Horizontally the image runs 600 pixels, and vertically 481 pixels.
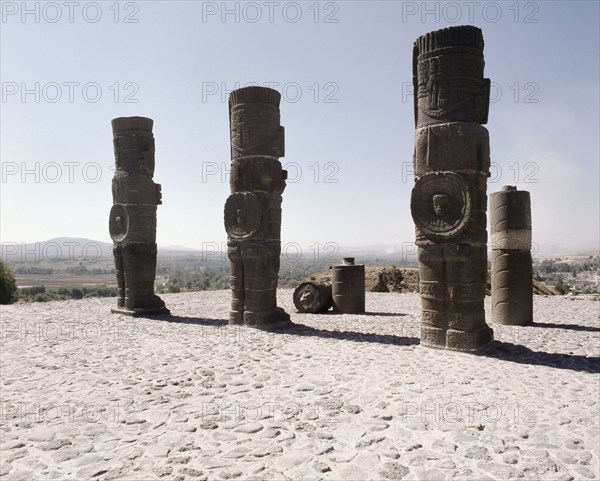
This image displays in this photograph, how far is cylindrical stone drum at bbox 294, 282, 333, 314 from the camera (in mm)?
12297

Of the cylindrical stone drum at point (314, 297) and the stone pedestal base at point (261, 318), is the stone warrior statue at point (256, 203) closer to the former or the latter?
the stone pedestal base at point (261, 318)

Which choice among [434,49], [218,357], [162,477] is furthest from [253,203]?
[162,477]

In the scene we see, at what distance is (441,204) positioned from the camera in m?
7.44

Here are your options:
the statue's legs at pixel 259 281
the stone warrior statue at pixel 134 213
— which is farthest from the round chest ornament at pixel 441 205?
the stone warrior statue at pixel 134 213

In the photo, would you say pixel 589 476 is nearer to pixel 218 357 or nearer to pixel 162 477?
pixel 162 477

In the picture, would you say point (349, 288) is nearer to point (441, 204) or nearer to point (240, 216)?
point (240, 216)

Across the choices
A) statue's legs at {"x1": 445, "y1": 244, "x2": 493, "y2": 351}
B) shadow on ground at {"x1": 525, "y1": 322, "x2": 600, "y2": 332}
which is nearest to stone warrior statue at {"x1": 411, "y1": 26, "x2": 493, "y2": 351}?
statue's legs at {"x1": 445, "y1": 244, "x2": 493, "y2": 351}

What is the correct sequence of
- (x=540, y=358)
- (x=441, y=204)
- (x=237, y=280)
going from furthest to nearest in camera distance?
(x=237, y=280), (x=441, y=204), (x=540, y=358)

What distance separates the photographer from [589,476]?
11.6 ft

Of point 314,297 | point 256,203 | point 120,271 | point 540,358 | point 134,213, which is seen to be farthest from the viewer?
point 120,271

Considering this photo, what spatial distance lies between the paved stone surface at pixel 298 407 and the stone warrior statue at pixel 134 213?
3090mm

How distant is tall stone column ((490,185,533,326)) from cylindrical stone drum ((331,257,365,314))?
347cm

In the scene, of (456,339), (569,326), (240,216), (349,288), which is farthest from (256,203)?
(569,326)

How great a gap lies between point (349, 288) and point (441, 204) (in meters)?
5.20
